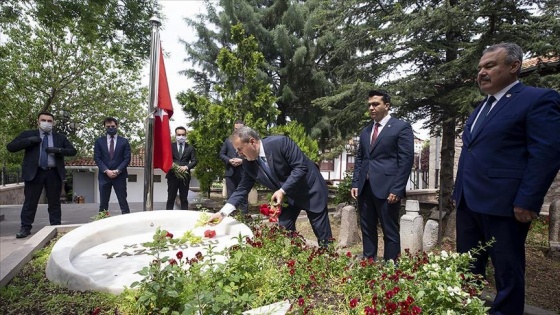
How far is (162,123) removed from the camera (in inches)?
215

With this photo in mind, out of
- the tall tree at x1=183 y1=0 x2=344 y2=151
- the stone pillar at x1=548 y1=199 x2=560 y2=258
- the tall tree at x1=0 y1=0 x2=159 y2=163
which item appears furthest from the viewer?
the tall tree at x1=0 y1=0 x2=159 y2=163

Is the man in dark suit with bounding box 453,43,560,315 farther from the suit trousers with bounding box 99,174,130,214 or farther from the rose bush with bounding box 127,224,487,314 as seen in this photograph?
the suit trousers with bounding box 99,174,130,214

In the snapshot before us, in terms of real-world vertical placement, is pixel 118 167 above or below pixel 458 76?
below

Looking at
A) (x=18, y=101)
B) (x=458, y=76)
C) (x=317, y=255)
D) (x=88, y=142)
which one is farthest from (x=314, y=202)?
(x=88, y=142)

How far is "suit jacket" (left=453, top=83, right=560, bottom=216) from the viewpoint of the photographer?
2203mm

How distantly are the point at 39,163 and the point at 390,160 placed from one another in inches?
191

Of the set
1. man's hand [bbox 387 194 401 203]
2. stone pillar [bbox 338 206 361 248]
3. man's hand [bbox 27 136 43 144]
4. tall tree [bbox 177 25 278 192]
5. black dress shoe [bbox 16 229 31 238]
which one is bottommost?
black dress shoe [bbox 16 229 31 238]

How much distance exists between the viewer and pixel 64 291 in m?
2.73

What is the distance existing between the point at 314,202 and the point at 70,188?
32492 mm

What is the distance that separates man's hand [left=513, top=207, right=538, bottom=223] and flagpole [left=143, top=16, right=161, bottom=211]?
13.9 ft

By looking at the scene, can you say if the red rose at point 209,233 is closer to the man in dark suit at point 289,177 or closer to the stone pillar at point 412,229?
the man in dark suit at point 289,177

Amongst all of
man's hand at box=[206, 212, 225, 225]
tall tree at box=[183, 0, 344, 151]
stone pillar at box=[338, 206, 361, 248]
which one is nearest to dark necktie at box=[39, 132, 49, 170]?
man's hand at box=[206, 212, 225, 225]

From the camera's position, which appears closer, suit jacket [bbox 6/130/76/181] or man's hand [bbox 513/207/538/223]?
man's hand [bbox 513/207/538/223]

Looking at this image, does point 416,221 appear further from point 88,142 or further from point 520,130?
point 88,142
